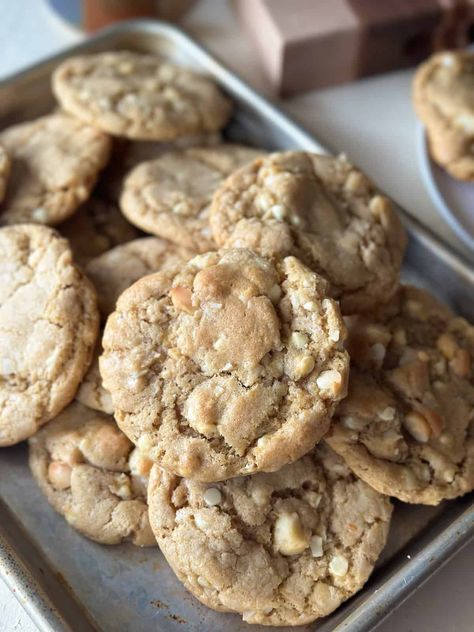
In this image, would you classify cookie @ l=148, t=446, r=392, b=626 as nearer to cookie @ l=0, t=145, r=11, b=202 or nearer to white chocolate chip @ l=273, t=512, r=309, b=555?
white chocolate chip @ l=273, t=512, r=309, b=555

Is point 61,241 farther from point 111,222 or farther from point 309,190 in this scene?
point 309,190

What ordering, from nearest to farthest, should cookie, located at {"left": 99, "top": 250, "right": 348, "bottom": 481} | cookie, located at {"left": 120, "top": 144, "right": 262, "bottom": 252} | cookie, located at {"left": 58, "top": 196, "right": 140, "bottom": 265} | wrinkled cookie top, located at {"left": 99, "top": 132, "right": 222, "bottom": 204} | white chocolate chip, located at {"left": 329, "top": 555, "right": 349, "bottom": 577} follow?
cookie, located at {"left": 99, "top": 250, "right": 348, "bottom": 481} < white chocolate chip, located at {"left": 329, "top": 555, "right": 349, "bottom": 577} < cookie, located at {"left": 120, "top": 144, "right": 262, "bottom": 252} < cookie, located at {"left": 58, "top": 196, "right": 140, "bottom": 265} < wrinkled cookie top, located at {"left": 99, "top": 132, "right": 222, "bottom": 204}

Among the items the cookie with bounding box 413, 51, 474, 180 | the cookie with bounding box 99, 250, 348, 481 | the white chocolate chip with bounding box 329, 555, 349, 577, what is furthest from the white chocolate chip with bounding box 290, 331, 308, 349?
the cookie with bounding box 413, 51, 474, 180

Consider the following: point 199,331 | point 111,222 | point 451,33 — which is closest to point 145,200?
point 111,222

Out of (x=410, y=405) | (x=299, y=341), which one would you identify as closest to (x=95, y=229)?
(x=299, y=341)

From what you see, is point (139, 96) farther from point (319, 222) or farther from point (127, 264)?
point (319, 222)

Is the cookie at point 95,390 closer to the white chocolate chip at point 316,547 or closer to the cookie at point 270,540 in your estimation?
the cookie at point 270,540
